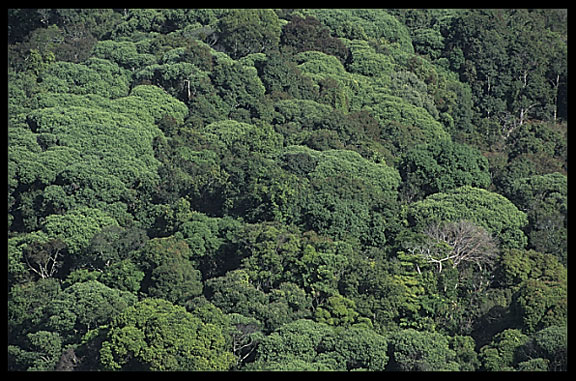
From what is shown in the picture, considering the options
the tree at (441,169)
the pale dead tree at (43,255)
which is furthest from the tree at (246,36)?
the pale dead tree at (43,255)

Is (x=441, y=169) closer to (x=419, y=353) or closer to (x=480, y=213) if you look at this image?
(x=480, y=213)

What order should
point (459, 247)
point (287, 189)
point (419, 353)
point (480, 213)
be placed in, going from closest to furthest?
point (419, 353) → point (459, 247) → point (480, 213) → point (287, 189)

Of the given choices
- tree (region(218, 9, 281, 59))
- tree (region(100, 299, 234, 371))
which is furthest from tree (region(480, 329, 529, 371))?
tree (region(218, 9, 281, 59))

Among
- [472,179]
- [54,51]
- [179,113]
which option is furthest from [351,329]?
[54,51]

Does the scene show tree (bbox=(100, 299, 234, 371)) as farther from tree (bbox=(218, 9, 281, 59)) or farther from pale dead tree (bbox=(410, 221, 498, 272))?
tree (bbox=(218, 9, 281, 59))

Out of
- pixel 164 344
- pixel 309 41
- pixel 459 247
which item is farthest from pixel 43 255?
pixel 309 41
